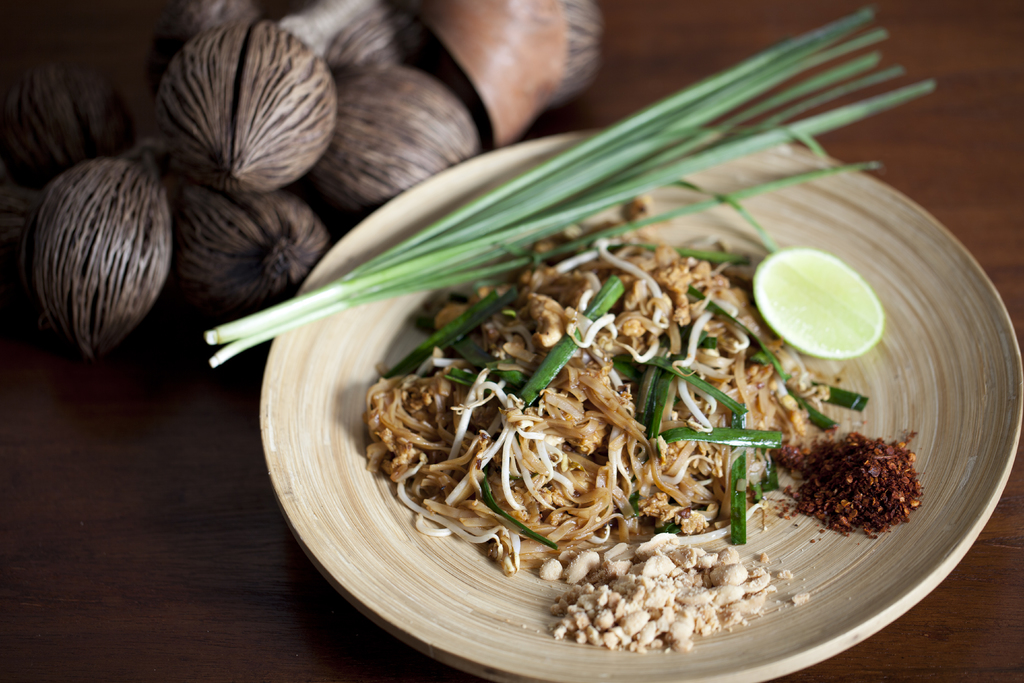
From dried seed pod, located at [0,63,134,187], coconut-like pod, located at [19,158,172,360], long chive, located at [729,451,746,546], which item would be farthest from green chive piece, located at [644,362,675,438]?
dried seed pod, located at [0,63,134,187]

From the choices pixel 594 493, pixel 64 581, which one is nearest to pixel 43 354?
pixel 64 581

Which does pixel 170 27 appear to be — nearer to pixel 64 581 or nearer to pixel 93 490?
pixel 93 490

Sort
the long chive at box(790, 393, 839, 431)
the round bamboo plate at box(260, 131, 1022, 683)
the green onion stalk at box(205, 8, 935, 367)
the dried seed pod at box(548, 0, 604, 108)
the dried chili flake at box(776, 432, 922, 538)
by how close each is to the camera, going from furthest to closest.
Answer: the dried seed pod at box(548, 0, 604, 108) < the green onion stalk at box(205, 8, 935, 367) < the long chive at box(790, 393, 839, 431) < the dried chili flake at box(776, 432, 922, 538) < the round bamboo plate at box(260, 131, 1022, 683)

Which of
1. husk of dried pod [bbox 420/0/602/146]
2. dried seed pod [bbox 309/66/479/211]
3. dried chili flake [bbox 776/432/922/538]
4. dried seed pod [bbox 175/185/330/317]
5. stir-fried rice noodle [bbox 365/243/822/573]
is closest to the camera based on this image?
dried chili flake [bbox 776/432/922/538]

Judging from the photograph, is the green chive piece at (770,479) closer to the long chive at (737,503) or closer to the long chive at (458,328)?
the long chive at (737,503)

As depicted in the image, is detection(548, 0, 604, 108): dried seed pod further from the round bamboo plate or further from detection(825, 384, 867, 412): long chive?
detection(825, 384, 867, 412): long chive

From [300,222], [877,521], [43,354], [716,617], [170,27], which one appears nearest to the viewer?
[716,617]

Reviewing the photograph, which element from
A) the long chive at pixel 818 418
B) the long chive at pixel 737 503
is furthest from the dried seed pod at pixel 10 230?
the long chive at pixel 818 418
